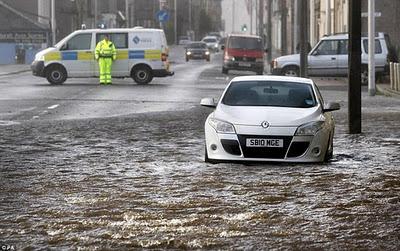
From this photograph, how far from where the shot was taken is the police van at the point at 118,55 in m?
36.0

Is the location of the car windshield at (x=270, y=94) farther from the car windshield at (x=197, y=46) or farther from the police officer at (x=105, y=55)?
the car windshield at (x=197, y=46)

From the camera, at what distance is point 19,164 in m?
14.5

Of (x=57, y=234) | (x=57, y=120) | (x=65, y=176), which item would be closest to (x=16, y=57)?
(x=57, y=120)

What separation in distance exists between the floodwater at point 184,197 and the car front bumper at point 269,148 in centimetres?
13

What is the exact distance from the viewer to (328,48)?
38.9 metres

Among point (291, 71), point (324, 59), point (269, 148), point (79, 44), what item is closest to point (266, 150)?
point (269, 148)

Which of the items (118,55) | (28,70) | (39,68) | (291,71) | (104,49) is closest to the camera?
(104,49)

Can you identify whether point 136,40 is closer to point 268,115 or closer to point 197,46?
point 268,115

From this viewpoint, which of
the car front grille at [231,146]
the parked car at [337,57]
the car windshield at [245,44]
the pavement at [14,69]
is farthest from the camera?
the pavement at [14,69]

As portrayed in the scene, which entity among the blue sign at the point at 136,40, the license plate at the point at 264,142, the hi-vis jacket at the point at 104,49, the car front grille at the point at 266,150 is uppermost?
the blue sign at the point at 136,40

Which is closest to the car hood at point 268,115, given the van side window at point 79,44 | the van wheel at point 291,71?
the van side window at point 79,44

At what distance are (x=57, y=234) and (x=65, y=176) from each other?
160 inches

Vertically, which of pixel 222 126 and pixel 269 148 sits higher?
pixel 222 126

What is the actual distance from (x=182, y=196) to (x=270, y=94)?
4.21 meters
